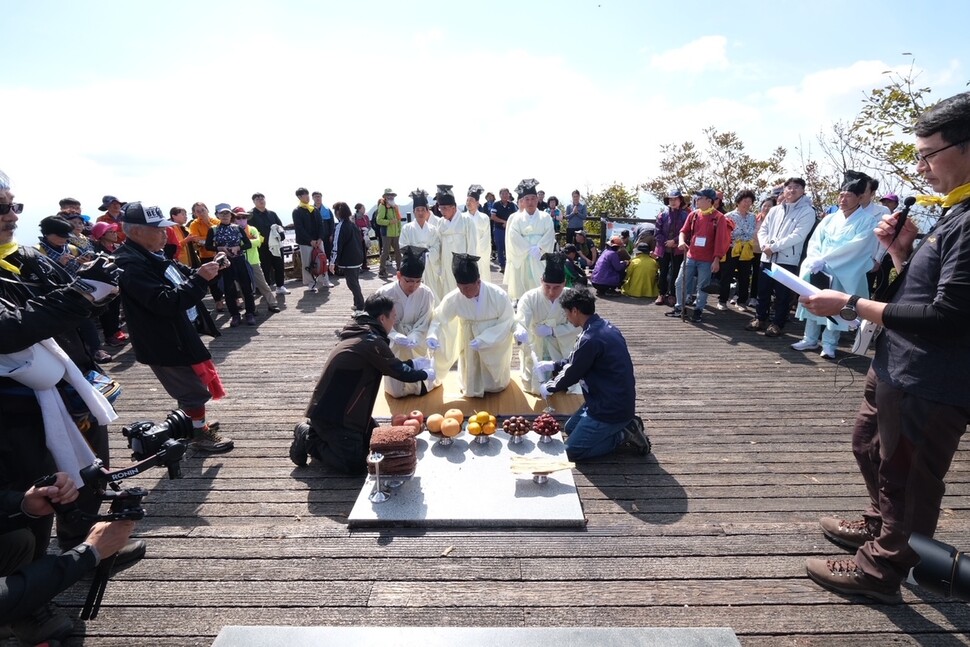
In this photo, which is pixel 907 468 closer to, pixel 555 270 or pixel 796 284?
pixel 796 284

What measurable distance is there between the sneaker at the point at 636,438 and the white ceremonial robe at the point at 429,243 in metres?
4.80

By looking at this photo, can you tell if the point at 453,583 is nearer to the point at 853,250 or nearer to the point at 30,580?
the point at 30,580

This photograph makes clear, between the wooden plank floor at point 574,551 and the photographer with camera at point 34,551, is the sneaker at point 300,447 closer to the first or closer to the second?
the wooden plank floor at point 574,551

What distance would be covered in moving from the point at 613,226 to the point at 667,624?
1057 centimetres

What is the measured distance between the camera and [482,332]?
496 centimetres

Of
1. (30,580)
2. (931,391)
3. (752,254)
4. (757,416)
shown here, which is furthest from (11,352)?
(752,254)

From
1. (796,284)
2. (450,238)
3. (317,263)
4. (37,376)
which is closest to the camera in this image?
(37,376)

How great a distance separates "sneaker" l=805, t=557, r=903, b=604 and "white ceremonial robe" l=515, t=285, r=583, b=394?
2.59 meters

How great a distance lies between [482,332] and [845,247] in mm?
4293

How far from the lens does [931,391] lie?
81.3 inches

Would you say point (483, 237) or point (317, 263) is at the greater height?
point (483, 237)

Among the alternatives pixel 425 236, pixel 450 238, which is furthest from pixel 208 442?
pixel 450 238

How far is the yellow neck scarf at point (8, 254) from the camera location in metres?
2.24

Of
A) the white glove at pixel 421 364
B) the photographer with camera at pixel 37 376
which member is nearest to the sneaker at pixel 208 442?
the photographer with camera at pixel 37 376
